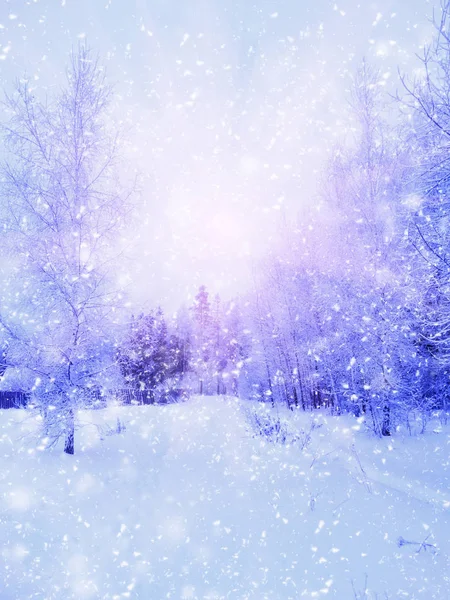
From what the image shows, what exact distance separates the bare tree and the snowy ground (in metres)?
1.96

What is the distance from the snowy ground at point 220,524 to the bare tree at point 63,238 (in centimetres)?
196

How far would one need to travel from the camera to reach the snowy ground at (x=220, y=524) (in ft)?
12.8

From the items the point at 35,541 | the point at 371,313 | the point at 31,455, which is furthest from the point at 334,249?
the point at 35,541

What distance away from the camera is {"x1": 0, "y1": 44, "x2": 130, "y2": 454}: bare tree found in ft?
26.3

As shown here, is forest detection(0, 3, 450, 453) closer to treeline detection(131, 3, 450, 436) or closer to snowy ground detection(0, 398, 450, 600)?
treeline detection(131, 3, 450, 436)

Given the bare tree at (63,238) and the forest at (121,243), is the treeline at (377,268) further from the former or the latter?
the bare tree at (63,238)

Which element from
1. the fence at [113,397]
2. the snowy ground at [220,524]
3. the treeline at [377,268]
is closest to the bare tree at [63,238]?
the fence at [113,397]

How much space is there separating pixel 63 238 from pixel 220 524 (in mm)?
7155

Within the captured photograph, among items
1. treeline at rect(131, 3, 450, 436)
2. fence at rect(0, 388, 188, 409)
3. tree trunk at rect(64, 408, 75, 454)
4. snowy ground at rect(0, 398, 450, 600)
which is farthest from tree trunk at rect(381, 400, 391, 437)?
tree trunk at rect(64, 408, 75, 454)

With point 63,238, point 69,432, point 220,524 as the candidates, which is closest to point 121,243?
point 63,238

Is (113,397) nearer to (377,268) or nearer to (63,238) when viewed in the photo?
(63,238)

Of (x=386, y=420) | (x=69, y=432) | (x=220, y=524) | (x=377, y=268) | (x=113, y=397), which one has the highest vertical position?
(x=377, y=268)

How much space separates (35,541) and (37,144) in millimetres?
8364

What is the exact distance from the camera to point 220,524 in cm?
538
